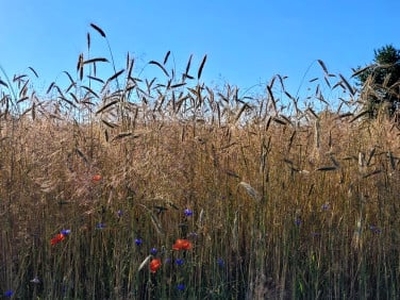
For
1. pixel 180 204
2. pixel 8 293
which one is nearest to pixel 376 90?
pixel 180 204

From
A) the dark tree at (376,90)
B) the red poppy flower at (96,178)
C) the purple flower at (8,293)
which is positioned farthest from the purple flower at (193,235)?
the dark tree at (376,90)

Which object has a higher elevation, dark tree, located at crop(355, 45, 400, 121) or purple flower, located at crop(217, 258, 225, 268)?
dark tree, located at crop(355, 45, 400, 121)

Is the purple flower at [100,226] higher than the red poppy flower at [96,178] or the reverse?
the reverse

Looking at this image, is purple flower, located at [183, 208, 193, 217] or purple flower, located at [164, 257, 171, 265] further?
purple flower, located at [183, 208, 193, 217]

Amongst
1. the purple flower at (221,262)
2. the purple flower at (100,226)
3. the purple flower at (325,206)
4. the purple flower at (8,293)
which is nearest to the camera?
the purple flower at (8,293)

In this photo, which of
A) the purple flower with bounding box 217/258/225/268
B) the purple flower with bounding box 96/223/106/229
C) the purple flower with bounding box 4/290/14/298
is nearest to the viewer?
the purple flower with bounding box 4/290/14/298

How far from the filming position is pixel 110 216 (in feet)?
7.77

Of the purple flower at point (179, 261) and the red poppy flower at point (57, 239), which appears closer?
the red poppy flower at point (57, 239)

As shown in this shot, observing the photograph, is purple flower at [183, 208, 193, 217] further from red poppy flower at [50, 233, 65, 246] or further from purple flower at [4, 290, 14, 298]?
purple flower at [4, 290, 14, 298]

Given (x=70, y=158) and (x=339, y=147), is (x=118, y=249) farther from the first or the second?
(x=339, y=147)

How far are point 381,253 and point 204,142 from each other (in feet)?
3.26

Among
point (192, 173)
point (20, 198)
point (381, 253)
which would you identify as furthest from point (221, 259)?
point (20, 198)

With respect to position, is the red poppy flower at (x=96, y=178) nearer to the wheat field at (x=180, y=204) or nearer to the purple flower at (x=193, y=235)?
the wheat field at (x=180, y=204)

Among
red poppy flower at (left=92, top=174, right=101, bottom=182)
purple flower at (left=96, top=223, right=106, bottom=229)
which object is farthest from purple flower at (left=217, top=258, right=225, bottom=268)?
red poppy flower at (left=92, top=174, right=101, bottom=182)
